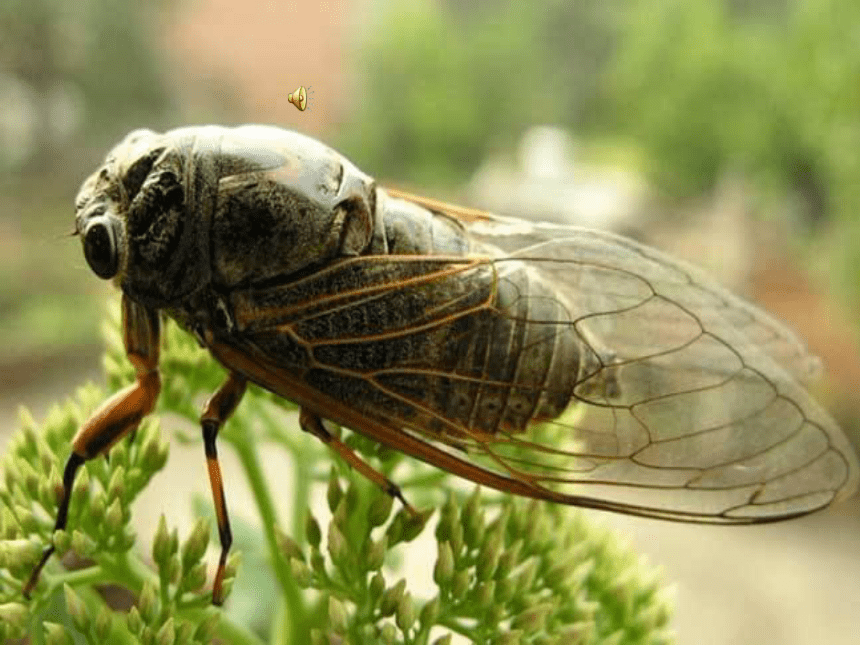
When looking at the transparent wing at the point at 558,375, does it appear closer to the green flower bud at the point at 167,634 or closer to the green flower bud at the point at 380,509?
the green flower bud at the point at 380,509

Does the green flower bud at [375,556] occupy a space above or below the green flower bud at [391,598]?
above

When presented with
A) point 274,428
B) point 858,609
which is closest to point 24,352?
point 858,609

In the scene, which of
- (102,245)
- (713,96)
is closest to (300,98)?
(102,245)

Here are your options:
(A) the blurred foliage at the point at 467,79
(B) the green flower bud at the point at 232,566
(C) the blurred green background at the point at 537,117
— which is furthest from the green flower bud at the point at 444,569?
(A) the blurred foliage at the point at 467,79

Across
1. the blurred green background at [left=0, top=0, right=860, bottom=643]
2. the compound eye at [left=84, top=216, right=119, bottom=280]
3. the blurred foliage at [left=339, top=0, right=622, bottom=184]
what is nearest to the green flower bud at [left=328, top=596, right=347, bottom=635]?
the compound eye at [left=84, top=216, right=119, bottom=280]

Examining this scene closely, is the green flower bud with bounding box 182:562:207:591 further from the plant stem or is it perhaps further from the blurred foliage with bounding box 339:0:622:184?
the blurred foliage with bounding box 339:0:622:184

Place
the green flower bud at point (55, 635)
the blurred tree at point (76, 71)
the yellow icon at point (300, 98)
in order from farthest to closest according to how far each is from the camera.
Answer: the blurred tree at point (76, 71) → the green flower bud at point (55, 635) → the yellow icon at point (300, 98)

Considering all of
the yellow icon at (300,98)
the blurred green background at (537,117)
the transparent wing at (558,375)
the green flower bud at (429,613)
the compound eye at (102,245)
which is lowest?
the blurred green background at (537,117)
